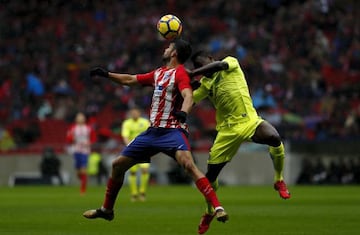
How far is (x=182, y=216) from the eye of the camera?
1609 cm

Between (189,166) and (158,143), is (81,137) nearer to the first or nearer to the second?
(158,143)

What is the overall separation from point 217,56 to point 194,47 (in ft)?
4.27

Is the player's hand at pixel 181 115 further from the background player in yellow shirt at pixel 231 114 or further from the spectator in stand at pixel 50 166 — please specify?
the spectator in stand at pixel 50 166

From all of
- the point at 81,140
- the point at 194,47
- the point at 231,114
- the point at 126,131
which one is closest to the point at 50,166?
the point at 81,140

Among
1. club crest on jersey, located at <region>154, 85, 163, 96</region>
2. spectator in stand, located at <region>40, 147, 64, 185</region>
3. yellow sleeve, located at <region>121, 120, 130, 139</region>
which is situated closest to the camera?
club crest on jersey, located at <region>154, 85, 163, 96</region>

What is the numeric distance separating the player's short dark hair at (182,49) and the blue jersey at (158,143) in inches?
34.9

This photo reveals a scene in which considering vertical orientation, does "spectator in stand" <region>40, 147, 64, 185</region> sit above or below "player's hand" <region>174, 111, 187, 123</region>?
below

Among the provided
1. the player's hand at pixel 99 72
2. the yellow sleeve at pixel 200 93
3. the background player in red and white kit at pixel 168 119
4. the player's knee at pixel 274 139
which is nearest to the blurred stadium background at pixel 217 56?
the player's knee at pixel 274 139

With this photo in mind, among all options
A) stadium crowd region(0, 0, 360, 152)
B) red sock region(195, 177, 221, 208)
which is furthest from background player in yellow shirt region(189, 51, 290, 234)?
stadium crowd region(0, 0, 360, 152)

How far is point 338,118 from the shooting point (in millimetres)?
32625

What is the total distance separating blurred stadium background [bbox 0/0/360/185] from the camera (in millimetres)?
32750

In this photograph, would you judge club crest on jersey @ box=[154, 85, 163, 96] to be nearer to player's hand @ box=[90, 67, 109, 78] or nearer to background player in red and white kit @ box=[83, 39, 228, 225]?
A: background player in red and white kit @ box=[83, 39, 228, 225]

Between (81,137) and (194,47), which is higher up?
(194,47)

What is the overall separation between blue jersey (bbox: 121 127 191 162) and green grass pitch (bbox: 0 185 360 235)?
1008 mm
